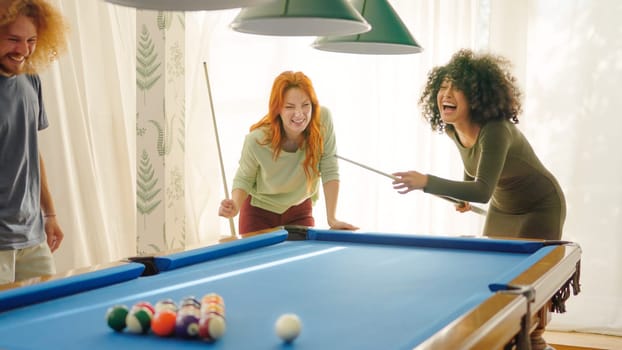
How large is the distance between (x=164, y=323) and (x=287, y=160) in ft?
6.95

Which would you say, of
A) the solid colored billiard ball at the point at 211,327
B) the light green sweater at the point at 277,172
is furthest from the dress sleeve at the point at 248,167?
the solid colored billiard ball at the point at 211,327

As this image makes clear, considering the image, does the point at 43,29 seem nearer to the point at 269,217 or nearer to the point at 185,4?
the point at 185,4

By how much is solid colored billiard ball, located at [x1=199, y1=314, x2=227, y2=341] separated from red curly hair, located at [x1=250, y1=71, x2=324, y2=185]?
210cm

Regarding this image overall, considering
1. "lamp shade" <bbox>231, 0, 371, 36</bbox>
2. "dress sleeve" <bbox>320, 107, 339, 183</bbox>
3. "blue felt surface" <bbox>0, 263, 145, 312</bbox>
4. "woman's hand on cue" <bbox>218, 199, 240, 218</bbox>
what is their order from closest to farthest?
"blue felt surface" <bbox>0, 263, 145, 312</bbox> → "lamp shade" <bbox>231, 0, 371, 36</bbox> → "woman's hand on cue" <bbox>218, 199, 240, 218</bbox> → "dress sleeve" <bbox>320, 107, 339, 183</bbox>

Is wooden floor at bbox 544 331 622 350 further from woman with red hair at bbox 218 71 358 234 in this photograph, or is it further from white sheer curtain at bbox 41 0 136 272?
white sheer curtain at bbox 41 0 136 272

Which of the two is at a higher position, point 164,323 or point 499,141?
point 499,141

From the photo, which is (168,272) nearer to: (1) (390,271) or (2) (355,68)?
(1) (390,271)

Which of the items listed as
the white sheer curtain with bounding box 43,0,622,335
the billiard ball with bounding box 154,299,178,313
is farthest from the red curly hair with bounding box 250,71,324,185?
the billiard ball with bounding box 154,299,178,313

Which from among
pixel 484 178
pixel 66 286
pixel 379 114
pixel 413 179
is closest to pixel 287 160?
pixel 413 179

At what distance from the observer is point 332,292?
1.79 metres

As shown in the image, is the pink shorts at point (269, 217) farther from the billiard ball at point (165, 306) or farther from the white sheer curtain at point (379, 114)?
the billiard ball at point (165, 306)

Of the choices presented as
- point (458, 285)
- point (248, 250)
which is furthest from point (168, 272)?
point (458, 285)

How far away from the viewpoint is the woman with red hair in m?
3.38

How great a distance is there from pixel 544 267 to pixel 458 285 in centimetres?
27
